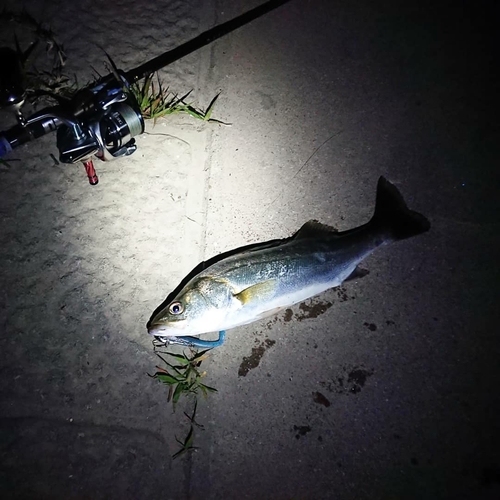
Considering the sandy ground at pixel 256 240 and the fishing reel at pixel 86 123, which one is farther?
the sandy ground at pixel 256 240

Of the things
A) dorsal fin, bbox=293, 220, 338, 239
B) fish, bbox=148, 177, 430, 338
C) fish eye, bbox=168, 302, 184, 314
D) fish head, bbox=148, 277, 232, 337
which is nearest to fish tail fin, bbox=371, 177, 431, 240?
fish, bbox=148, 177, 430, 338

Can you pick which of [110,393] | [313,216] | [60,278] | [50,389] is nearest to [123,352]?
[110,393]

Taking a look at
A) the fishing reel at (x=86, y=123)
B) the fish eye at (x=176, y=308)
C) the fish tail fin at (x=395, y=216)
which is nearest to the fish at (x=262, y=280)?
the fish eye at (x=176, y=308)

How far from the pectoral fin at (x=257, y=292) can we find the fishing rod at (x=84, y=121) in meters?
1.48

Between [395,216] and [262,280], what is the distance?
1.38 metres

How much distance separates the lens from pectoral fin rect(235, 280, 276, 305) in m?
2.53

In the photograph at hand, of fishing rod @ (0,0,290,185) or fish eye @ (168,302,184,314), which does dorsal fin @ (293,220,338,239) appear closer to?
fish eye @ (168,302,184,314)

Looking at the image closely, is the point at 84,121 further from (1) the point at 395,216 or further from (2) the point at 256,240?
(1) the point at 395,216

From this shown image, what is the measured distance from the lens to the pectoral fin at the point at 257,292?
99.7 inches

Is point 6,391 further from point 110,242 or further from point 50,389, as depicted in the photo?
point 110,242

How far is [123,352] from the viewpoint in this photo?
2.97 metres

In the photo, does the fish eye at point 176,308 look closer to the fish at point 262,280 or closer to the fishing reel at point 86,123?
the fish at point 262,280

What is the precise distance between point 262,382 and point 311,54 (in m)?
3.24

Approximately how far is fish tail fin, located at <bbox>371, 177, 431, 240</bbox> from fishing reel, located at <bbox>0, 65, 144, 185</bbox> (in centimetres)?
216
